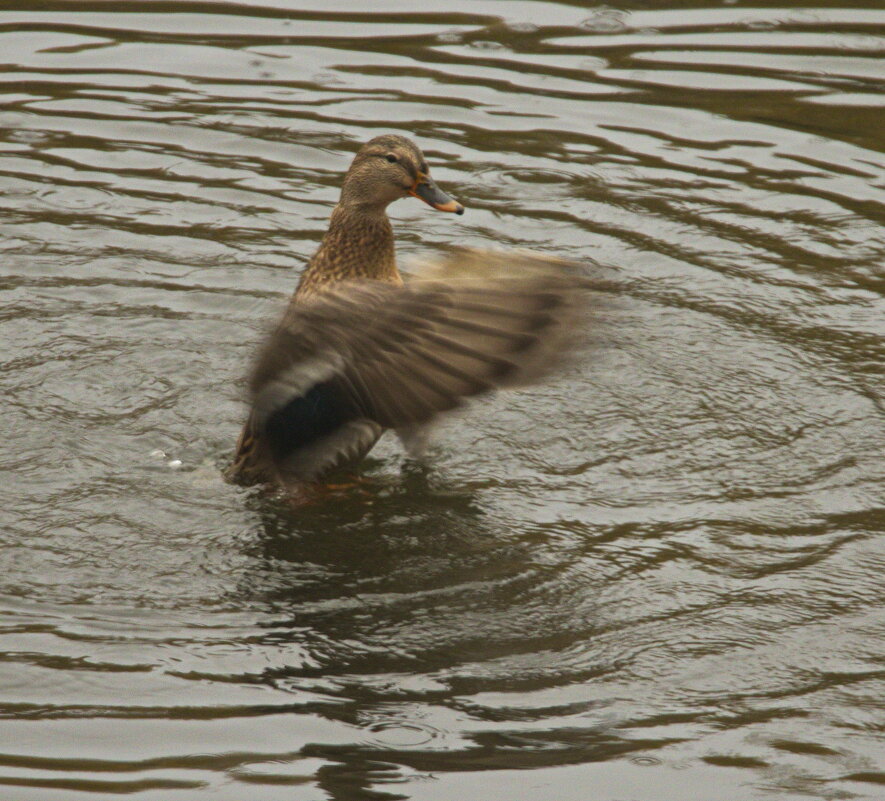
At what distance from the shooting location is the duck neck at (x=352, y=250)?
5.89m

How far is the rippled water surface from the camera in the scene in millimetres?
3979

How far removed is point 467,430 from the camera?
19.0 ft

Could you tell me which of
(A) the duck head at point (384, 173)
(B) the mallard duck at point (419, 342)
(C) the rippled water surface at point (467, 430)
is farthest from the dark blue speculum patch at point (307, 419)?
(A) the duck head at point (384, 173)

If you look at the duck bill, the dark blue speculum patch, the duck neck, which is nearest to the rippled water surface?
the dark blue speculum patch

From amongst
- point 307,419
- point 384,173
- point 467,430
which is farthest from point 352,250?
point 307,419

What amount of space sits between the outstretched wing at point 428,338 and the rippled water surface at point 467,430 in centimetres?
30

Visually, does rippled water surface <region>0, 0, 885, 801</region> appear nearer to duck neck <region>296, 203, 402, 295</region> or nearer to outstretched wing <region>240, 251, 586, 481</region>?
outstretched wing <region>240, 251, 586, 481</region>

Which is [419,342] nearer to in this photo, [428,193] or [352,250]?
[352,250]

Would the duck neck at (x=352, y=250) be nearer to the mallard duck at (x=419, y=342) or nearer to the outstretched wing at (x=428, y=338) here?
the mallard duck at (x=419, y=342)

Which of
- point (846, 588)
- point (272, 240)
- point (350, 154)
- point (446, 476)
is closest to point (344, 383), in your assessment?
point (446, 476)

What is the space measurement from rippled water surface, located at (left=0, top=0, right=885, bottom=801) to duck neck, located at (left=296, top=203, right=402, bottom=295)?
2.01ft

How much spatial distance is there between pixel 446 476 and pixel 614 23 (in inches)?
189

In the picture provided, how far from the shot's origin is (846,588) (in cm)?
469

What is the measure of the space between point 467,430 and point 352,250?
0.86m
